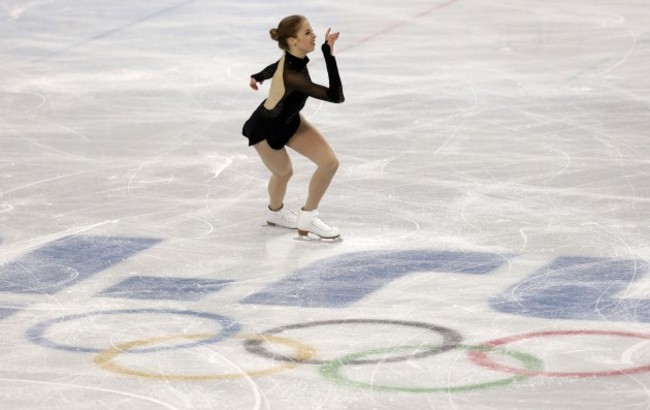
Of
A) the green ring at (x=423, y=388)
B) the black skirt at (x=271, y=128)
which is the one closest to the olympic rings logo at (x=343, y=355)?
the green ring at (x=423, y=388)

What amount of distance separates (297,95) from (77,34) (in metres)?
7.54

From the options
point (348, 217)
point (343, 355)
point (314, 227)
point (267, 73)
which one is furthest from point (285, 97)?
point (343, 355)

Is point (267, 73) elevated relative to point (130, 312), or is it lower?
elevated

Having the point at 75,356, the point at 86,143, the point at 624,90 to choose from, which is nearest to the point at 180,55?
the point at 86,143

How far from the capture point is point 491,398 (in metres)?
5.81

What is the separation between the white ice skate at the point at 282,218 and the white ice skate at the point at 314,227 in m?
0.24

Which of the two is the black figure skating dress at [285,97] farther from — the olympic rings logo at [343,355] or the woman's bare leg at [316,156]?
the olympic rings logo at [343,355]

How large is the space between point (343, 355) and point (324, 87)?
7.93ft

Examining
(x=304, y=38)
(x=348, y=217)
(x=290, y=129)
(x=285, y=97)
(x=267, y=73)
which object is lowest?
(x=348, y=217)

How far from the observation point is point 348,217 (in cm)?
949

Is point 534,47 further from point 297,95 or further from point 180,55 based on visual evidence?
point 297,95

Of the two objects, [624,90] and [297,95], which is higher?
[297,95]

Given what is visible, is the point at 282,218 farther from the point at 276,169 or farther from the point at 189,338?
the point at 189,338

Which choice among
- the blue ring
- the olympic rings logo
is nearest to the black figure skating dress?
the blue ring
